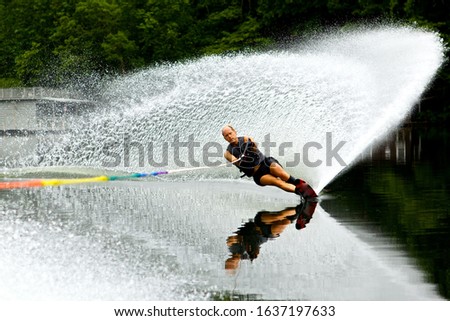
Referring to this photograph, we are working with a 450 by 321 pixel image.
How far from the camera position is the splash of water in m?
14.8

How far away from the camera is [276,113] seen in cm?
1614

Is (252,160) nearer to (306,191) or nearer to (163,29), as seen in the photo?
(306,191)

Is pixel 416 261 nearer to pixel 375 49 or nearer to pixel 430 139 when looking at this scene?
pixel 375 49

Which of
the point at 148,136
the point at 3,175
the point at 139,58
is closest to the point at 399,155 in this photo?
the point at 148,136

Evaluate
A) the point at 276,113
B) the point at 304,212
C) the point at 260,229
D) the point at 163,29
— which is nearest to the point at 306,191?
the point at 304,212

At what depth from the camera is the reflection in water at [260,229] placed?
25.8 feet

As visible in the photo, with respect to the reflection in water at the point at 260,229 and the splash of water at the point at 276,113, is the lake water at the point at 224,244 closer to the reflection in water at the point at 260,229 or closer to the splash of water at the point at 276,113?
the reflection in water at the point at 260,229

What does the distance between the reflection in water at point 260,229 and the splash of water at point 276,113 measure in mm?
2870

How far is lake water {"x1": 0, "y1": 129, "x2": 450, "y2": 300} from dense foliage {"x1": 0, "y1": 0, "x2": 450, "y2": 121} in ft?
82.8

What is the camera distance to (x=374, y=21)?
3762 cm

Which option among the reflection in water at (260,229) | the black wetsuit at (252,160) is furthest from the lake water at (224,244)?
the black wetsuit at (252,160)

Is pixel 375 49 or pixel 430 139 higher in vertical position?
pixel 375 49

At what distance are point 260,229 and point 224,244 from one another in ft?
3.03

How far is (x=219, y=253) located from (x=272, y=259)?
23.0 inches
